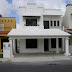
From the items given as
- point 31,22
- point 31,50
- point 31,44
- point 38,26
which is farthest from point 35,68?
point 31,22

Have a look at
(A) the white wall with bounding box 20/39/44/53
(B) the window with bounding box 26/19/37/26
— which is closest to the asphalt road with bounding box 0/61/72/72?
(A) the white wall with bounding box 20/39/44/53

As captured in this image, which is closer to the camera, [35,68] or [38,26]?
[35,68]

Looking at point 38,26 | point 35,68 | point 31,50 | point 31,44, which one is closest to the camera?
point 35,68

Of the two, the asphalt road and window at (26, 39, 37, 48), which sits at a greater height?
window at (26, 39, 37, 48)

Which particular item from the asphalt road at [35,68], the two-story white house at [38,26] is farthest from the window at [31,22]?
the asphalt road at [35,68]

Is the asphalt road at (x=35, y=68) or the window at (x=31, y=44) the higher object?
the window at (x=31, y=44)

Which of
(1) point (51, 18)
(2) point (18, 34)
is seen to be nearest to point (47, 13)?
(1) point (51, 18)

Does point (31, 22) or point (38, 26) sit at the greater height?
point (31, 22)

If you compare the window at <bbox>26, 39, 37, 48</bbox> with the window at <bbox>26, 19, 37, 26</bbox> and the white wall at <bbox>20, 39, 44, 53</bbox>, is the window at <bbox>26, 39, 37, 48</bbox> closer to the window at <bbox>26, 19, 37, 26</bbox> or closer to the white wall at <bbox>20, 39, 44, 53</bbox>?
the white wall at <bbox>20, 39, 44, 53</bbox>

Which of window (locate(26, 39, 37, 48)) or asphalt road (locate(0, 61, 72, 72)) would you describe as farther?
window (locate(26, 39, 37, 48))

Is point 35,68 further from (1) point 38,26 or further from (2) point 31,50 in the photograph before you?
(1) point 38,26

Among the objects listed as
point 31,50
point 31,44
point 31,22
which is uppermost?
point 31,22

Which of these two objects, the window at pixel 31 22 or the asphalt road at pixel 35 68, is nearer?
the asphalt road at pixel 35 68

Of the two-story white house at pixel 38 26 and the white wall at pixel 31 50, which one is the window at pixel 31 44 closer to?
the two-story white house at pixel 38 26
